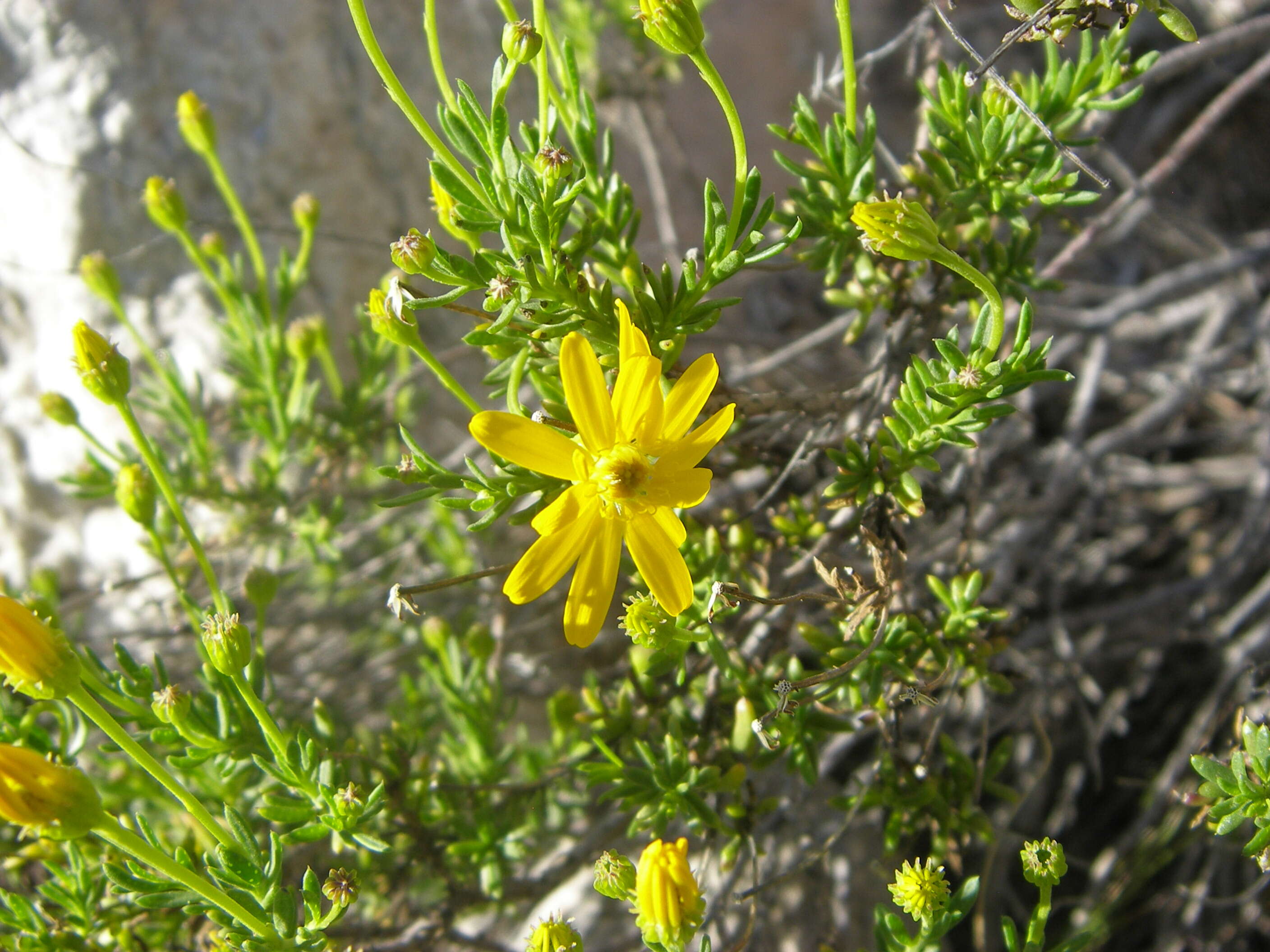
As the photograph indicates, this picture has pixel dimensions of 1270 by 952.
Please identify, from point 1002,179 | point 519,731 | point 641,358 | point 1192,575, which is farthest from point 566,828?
point 1192,575

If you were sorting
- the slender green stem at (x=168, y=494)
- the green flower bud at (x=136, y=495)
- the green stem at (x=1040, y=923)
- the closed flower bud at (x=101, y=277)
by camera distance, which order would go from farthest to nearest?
the closed flower bud at (x=101, y=277)
the green flower bud at (x=136, y=495)
the slender green stem at (x=168, y=494)
the green stem at (x=1040, y=923)

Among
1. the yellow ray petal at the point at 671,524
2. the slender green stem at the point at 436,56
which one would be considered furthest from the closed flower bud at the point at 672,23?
the yellow ray petal at the point at 671,524

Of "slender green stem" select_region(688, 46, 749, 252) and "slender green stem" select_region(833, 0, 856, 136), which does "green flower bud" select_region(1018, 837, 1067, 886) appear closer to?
"slender green stem" select_region(688, 46, 749, 252)

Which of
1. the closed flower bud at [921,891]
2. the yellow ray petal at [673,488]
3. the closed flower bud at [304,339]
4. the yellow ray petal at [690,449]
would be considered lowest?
the closed flower bud at [921,891]

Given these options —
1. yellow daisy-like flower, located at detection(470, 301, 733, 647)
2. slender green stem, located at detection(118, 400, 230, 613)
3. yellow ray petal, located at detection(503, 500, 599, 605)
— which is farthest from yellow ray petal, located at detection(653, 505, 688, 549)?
slender green stem, located at detection(118, 400, 230, 613)

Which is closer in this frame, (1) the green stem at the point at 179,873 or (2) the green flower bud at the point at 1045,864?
(1) the green stem at the point at 179,873

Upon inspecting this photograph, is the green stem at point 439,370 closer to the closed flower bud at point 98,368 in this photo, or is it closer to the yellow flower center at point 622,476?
the yellow flower center at point 622,476

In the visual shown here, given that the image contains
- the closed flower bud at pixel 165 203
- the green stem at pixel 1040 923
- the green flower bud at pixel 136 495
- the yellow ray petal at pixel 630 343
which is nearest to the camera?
the yellow ray petal at pixel 630 343

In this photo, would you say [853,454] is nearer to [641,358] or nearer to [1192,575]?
[641,358]
